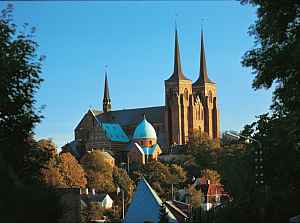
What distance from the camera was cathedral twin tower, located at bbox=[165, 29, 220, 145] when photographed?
15125cm

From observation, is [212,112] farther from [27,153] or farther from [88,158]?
[27,153]

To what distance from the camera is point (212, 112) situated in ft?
523

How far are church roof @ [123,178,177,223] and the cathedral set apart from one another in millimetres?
99660

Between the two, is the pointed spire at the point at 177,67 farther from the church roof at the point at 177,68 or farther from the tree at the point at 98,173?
the tree at the point at 98,173

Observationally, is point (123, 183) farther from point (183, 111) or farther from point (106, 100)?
point (106, 100)

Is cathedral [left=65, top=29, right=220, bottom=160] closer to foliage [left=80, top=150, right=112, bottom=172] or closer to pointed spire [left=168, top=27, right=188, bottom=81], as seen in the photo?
pointed spire [left=168, top=27, right=188, bottom=81]

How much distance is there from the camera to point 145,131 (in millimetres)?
147125

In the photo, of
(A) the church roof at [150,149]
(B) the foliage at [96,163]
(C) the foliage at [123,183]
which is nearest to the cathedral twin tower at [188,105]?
(A) the church roof at [150,149]

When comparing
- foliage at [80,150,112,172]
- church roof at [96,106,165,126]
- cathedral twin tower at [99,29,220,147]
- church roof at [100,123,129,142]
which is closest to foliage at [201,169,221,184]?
foliage at [80,150,112,172]

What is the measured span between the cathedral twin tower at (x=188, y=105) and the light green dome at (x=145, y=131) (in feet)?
19.8

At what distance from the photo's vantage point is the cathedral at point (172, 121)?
15050cm

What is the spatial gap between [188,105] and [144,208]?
10952cm

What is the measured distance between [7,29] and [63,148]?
12559cm

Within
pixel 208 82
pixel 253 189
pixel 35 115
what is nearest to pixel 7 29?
pixel 35 115
